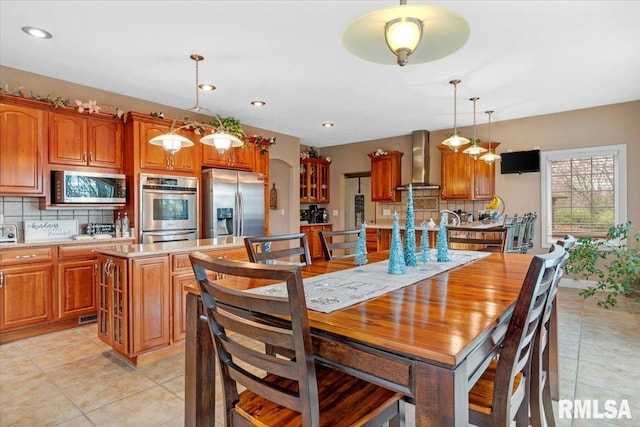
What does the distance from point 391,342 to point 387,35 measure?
→ 1290mm

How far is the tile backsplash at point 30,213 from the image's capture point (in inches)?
137

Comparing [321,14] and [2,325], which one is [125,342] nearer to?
[2,325]

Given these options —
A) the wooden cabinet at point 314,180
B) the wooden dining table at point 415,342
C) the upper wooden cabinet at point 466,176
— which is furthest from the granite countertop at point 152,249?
the wooden cabinet at point 314,180

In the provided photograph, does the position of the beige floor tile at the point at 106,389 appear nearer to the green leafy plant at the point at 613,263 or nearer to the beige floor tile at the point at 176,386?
the beige floor tile at the point at 176,386

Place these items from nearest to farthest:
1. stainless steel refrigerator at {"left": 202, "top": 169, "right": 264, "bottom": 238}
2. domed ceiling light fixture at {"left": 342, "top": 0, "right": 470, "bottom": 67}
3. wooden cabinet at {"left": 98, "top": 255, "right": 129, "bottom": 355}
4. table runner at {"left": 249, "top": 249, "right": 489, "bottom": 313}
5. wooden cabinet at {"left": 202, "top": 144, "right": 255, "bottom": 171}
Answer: table runner at {"left": 249, "top": 249, "right": 489, "bottom": 313}, domed ceiling light fixture at {"left": 342, "top": 0, "right": 470, "bottom": 67}, wooden cabinet at {"left": 98, "top": 255, "right": 129, "bottom": 355}, stainless steel refrigerator at {"left": 202, "top": 169, "right": 264, "bottom": 238}, wooden cabinet at {"left": 202, "top": 144, "right": 255, "bottom": 171}

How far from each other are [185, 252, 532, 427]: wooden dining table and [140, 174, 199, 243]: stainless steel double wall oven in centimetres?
299

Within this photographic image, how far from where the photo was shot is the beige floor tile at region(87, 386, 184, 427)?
75.3 inches

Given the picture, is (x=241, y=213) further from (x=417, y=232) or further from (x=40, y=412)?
(x=40, y=412)

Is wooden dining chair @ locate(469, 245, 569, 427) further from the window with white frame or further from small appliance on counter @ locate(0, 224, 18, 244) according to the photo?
the window with white frame

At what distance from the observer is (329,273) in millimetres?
1758

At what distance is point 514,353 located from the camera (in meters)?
1.04

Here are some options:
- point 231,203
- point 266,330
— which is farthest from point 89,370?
point 231,203

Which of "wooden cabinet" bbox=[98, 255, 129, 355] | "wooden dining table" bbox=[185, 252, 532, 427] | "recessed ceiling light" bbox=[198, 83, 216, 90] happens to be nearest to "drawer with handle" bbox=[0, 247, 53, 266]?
"wooden cabinet" bbox=[98, 255, 129, 355]

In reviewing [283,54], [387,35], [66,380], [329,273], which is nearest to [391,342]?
[329,273]
